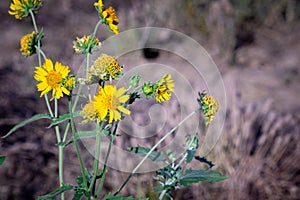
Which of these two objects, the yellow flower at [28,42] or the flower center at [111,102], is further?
the yellow flower at [28,42]

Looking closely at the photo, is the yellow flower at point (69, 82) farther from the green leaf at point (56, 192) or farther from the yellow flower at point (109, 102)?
the green leaf at point (56, 192)

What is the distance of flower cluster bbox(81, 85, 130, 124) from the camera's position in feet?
2.41

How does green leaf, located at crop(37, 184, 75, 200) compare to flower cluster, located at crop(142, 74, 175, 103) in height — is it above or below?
below

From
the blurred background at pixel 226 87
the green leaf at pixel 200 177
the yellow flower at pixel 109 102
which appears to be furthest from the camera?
the blurred background at pixel 226 87

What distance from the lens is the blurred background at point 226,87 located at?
169 cm

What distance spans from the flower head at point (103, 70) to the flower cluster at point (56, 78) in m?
0.04

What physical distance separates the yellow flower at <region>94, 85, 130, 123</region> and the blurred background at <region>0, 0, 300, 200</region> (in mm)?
856

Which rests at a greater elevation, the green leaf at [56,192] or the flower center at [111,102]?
the flower center at [111,102]

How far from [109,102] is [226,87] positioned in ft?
4.92

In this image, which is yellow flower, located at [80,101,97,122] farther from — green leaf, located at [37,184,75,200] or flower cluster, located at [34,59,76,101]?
green leaf, located at [37,184,75,200]

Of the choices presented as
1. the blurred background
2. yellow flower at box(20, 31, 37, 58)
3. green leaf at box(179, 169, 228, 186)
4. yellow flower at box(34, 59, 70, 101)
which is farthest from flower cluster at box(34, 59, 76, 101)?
the blurred background

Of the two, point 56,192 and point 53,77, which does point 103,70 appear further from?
point 56,192

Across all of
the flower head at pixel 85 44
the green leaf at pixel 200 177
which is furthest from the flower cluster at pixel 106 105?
the green leaf at pixel 200 177

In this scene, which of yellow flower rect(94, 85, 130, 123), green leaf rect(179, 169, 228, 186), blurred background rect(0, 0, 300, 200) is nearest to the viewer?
yellow flower rect(94, 85, 130, 123)
